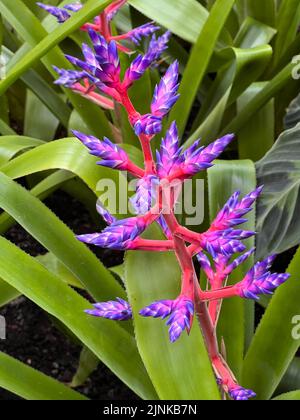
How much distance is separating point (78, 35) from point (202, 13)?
324 mm

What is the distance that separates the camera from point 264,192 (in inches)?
53.8

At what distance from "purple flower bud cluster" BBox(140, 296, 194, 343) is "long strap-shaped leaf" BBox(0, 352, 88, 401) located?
396mm

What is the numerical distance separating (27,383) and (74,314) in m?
0.19

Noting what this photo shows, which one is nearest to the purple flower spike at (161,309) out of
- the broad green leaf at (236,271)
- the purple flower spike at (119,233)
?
the purple flower spike at (119,233)

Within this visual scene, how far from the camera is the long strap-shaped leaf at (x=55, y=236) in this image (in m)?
1.04

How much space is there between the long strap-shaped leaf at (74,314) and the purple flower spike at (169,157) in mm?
351

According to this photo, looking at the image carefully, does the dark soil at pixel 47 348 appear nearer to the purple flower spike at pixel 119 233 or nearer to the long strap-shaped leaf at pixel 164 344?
the long strap-shaped leaf at pixel 164 344

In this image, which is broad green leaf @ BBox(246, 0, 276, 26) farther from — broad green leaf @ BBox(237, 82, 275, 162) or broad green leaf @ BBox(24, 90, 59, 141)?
broad green leaf @ BBox(24, 90, 59, 141)

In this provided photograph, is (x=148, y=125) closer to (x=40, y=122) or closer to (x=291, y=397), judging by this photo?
(x=291, y=397)

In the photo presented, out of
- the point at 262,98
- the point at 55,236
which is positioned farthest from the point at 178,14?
the point at 55,236

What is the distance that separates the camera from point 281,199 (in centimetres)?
134

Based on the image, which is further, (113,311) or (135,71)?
(113,311)

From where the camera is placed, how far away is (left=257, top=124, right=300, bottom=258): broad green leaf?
4.35 feet
